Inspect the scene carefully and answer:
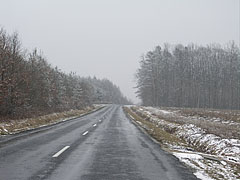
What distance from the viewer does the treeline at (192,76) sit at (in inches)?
2487

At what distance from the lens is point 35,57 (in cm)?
3070

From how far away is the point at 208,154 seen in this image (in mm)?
11086

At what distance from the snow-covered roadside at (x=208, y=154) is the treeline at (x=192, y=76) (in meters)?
47.8

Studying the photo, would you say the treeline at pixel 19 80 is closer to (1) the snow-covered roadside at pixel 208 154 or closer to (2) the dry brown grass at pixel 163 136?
(2) the dry brown grass at pixel 163 136

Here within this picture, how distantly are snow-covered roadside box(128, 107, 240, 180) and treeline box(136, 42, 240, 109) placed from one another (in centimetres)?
4778

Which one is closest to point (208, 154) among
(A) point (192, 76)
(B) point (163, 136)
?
(B) point (163, 136)

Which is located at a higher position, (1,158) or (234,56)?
(234,56)

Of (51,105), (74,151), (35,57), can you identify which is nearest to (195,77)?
(51,105)

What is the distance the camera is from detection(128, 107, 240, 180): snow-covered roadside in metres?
7.66

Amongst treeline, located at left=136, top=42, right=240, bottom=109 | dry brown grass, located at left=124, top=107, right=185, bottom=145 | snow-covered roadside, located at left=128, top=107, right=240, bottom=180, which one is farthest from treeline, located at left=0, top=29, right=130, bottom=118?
treeline, located at left=136, top=42, right=240, bottom=109

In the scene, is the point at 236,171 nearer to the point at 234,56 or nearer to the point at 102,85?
the point at 234,56

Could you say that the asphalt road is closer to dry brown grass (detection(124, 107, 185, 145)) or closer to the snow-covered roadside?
the snow-covered roadside

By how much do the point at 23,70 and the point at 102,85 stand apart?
15665cm

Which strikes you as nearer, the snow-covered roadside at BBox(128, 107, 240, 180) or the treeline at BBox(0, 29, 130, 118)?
the snow-covered roadside at BBox(128, 107, 240, 180)
